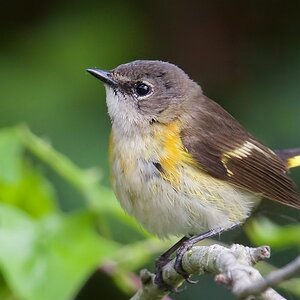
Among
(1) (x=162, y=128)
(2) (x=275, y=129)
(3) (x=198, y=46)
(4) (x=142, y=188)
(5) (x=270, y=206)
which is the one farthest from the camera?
(3) (x=198, y=46)

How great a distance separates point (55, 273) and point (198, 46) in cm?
259

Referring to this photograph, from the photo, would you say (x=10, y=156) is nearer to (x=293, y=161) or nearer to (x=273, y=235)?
(x=273, y=235)

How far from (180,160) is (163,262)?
343 millimetres

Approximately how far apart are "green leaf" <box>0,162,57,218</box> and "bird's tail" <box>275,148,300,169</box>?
913mm

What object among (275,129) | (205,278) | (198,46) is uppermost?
(198,46)

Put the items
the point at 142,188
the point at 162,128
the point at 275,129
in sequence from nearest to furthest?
the point at 142,188 → the point at 162,128 → the point at 275,129

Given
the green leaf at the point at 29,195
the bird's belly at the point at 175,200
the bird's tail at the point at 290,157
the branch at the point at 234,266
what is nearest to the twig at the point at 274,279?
the branch at the point at 234,266

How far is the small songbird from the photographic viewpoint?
114 inches

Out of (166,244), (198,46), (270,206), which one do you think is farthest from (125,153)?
(198,46)

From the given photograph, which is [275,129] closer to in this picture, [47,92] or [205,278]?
[205,278]

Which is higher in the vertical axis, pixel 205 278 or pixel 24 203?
pixel 24 203

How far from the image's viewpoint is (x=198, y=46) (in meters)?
5.26

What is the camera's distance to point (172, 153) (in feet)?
9.72

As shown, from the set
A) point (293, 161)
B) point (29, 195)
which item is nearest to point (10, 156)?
point (29, 195)
